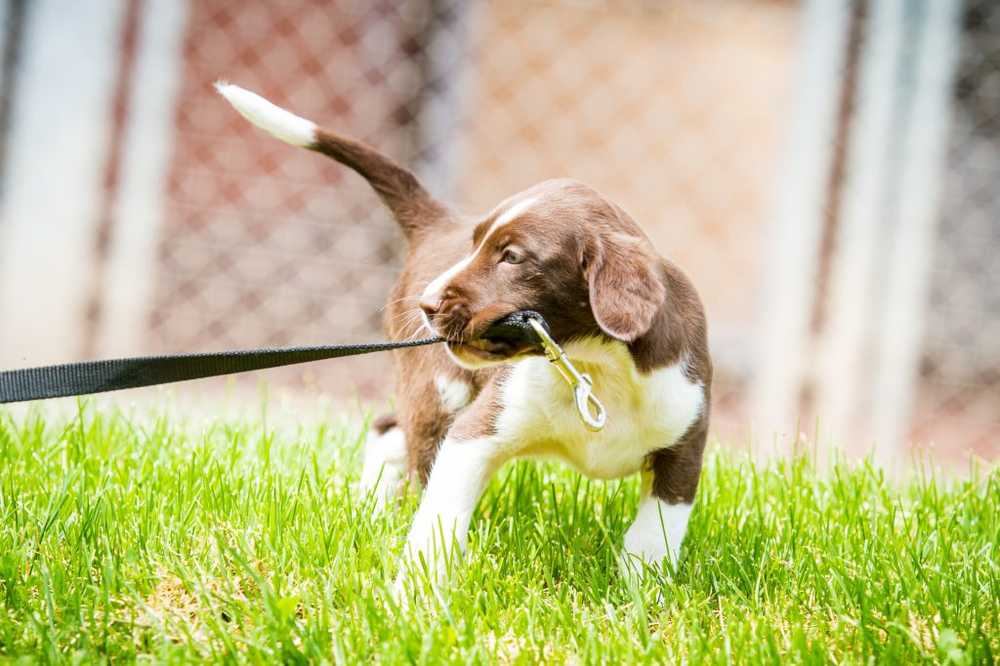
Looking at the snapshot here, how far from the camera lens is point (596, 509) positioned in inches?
91.3

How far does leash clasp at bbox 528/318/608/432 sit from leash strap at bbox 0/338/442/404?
0.30 metres

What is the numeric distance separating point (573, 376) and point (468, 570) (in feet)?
1.18

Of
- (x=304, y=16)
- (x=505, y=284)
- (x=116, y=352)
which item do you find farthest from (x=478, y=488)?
(x=304, y=16)

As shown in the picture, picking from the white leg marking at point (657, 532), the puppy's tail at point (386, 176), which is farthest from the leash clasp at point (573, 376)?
the puppy's tail at point (386, 176)

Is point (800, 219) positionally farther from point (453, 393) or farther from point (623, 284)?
point (623, 284)

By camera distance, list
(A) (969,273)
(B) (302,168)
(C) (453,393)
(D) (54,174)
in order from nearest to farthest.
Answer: (C) (453,393), (D) (54,174), (B) (302,168), (A) (969,273)

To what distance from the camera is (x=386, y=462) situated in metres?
2.36

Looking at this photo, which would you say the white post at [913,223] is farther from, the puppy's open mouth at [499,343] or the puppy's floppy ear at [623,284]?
the puppy's open mouth at [499,343]

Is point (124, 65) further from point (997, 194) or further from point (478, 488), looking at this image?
point (997, 194)

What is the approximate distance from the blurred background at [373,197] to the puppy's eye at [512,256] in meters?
2.30

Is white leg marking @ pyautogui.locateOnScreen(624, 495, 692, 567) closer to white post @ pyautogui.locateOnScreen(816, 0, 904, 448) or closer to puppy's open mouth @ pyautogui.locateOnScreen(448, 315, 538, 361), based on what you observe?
puppy's open mouth @ pyautogui.locateOnScreen(448, 315, 538, 361)

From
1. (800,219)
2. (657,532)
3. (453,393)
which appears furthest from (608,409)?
(800,219)

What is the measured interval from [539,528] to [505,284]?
55 cm

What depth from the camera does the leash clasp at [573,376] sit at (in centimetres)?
165
